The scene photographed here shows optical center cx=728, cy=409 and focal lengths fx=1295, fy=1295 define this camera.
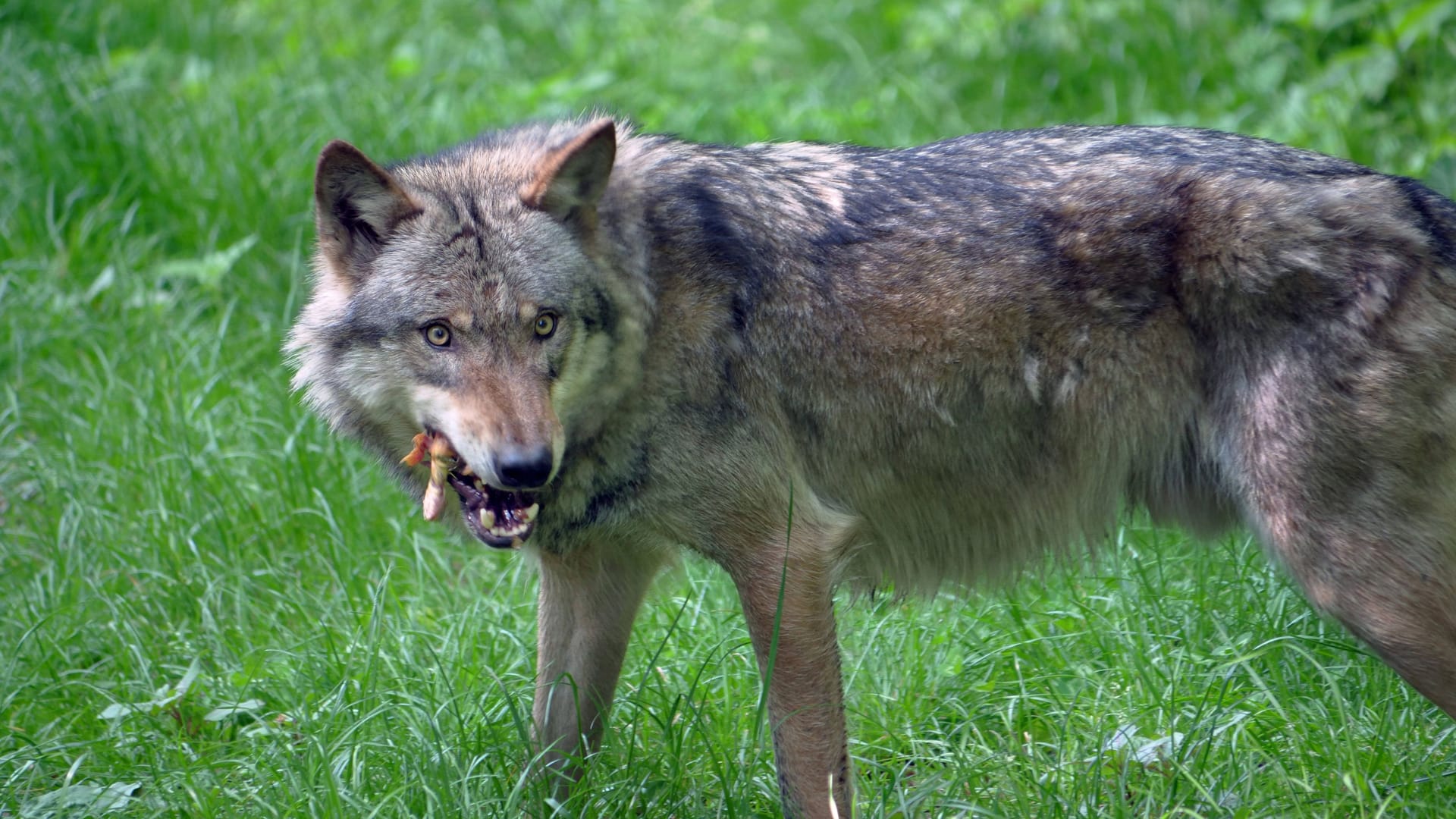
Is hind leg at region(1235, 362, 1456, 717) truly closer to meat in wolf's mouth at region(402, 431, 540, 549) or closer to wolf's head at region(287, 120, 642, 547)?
wolf's head at region(287, 120, 642, 547)

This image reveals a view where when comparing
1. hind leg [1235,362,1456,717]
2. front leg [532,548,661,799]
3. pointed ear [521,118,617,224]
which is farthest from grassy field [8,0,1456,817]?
pointed ear [521,118,617,224]

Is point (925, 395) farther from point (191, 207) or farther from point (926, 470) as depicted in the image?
point (191, 207)

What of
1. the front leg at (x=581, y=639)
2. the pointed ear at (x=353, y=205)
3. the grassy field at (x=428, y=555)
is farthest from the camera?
the front leg at (x=581, y=639)

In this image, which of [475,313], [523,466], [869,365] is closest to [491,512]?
[523,466]

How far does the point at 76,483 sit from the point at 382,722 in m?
1.98

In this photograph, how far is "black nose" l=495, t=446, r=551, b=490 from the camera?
2842 mm

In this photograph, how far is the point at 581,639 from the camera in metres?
3.71

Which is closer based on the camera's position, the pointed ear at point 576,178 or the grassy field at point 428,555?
the pointed ear at point 576,178

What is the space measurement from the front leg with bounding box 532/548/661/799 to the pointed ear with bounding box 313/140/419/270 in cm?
103

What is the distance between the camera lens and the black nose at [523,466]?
2.84m

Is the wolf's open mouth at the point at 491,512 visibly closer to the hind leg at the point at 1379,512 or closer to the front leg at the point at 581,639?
the front leg at the point at 581,639

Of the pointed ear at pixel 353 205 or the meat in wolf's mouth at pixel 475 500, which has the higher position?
the pointed ear at pixel 353 205

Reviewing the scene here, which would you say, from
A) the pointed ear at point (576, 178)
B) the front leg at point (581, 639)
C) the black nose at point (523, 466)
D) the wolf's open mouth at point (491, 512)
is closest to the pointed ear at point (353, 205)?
the pointed ear at point (576, 178)

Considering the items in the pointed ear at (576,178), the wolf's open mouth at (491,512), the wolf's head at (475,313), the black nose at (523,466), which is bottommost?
the wolf's open mouth at (491,512)
